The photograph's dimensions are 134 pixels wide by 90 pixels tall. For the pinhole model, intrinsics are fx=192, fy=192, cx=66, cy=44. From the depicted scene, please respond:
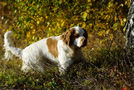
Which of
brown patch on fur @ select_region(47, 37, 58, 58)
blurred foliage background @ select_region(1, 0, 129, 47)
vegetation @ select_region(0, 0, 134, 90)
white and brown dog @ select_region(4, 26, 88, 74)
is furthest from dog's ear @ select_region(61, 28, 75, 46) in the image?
blurred foliage background @ select_region(1, 0, 129, 47)

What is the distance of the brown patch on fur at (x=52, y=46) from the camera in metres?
3.60

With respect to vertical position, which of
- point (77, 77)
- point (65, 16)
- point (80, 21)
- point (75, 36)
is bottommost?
point (77, 77)

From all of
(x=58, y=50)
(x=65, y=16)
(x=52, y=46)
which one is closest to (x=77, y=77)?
(x=58, y=50)

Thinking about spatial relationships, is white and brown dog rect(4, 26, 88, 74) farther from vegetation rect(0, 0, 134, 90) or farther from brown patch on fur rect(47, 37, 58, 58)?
vegetation rect(0, 0, 134, 90)

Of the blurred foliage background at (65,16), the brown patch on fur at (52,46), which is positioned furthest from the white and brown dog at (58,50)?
the blurred foliage background at (65,16)

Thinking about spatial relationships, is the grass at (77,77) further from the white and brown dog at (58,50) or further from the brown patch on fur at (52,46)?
the brown patch on fur at (52,46)

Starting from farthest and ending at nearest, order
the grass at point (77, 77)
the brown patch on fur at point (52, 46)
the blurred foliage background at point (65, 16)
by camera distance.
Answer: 1. the blurred foliage background at point (65, 16)
2. the brown patch on fur at point (52, 46)
3. the grass at point (77, 77)

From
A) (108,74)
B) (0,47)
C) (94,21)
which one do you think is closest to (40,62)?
(108,74)

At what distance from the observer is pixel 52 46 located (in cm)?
365

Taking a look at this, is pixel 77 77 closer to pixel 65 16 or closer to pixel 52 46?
pixel 52 46

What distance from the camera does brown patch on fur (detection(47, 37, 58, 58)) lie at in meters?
3.60

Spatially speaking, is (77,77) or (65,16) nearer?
(77,77)

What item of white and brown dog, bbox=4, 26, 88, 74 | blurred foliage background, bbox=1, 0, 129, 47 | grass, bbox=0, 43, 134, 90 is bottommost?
grass, bbox=0, 43, 134, 90

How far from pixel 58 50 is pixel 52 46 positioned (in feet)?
0.56
